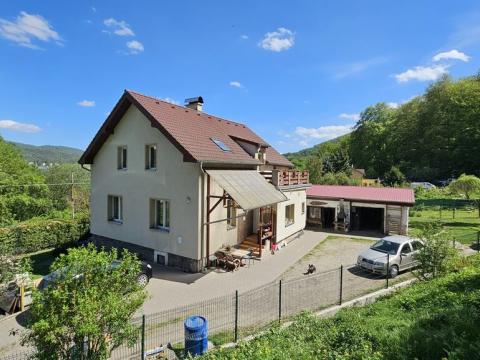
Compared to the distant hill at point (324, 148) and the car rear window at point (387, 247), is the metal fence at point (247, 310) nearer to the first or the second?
the car rear window at point (387, 247)

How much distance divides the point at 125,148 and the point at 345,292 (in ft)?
45.8

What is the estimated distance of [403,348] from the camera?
5.44 metres

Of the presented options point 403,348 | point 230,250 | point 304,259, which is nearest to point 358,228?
point 304,259

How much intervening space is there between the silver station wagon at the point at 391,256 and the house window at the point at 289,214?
6933 mm

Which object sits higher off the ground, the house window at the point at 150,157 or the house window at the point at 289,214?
the house window at the point at 150,157

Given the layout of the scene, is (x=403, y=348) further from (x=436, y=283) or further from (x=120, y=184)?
(x=120, y=184)

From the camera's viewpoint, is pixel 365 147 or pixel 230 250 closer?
pixel 230 250

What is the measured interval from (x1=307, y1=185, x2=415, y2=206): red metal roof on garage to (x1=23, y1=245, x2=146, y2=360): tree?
22.7 meters

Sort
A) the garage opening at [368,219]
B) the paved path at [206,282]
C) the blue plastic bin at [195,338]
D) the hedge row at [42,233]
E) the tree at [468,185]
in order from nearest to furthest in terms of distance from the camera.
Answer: the blue plastic bin at [195,338] < the paved path at [206,282] < the hedge row at [42,233] < the garage opening at [368,219] < the tree at [468,185]

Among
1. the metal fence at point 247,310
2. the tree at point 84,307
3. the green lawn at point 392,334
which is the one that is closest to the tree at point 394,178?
the metal fence at point 247,310

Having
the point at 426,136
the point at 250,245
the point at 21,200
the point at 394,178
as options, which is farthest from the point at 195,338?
Answer: the point at 426,136

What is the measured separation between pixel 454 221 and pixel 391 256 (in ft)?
69.5

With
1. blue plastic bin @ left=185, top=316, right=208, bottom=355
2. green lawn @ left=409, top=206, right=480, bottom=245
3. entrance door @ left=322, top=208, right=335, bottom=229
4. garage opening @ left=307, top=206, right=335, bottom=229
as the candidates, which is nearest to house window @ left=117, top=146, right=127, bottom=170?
blue plastic bin @ left=185, top=316, right=208, bottom=355

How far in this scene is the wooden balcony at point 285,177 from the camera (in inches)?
791
